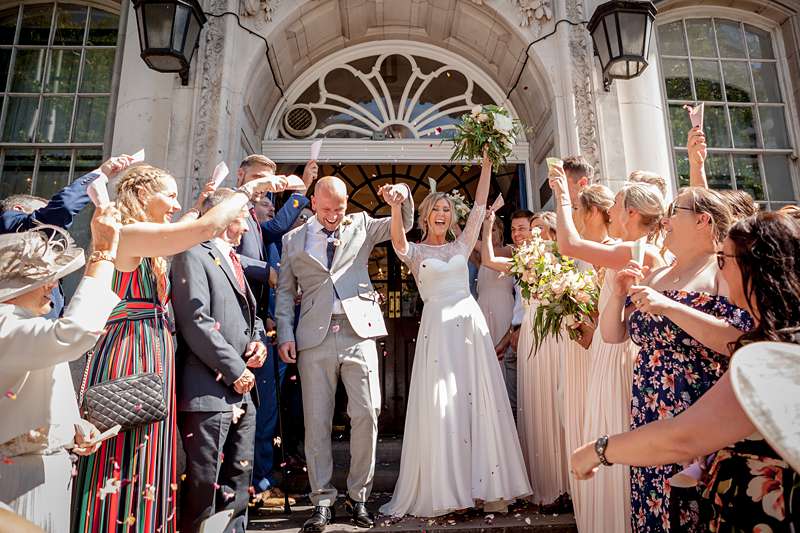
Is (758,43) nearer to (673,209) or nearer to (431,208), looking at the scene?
(431,208)

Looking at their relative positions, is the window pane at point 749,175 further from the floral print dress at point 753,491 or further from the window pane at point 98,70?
the window pane at point 98,70

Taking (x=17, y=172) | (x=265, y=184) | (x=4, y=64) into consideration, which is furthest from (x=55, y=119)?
(x=265, y=184)

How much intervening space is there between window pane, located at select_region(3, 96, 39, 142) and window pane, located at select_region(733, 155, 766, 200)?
829 centimetres

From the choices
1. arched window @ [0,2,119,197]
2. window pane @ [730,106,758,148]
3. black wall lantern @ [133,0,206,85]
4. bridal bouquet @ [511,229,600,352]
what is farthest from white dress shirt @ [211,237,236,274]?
window pane @ [730,106,758,148]

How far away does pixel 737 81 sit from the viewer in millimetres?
7082

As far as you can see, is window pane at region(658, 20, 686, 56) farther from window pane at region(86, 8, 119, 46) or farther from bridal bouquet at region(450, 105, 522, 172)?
window pane at region(86, 8, 119, 46)

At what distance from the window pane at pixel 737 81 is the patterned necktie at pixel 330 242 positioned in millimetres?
5679

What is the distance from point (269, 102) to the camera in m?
6.68

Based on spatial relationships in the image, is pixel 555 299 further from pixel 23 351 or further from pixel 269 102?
pixel 269 102

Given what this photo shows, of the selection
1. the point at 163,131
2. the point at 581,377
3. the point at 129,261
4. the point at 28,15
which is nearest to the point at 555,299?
the point at 581,377

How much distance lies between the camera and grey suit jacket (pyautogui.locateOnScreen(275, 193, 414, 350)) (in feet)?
12.7

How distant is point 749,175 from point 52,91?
27.3 ft

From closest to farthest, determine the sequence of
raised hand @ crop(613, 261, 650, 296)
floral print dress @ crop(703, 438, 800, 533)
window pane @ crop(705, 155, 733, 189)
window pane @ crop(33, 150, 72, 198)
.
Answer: floral print dress @ crop(703, 438, 800, 533) < raised hand @ crop(613, 261, 650, 296) < window pane @ crop(33, 150, 72, 198) < window pane @ crop(705, 155, 733, 189)

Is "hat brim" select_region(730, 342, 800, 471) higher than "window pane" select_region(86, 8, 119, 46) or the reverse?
the reverse
